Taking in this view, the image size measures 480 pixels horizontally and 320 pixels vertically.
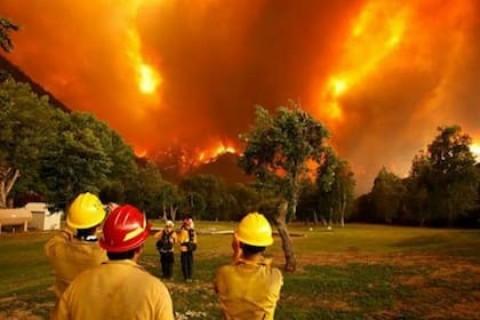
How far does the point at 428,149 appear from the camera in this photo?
3565 inches

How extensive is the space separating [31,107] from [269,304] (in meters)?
67.8

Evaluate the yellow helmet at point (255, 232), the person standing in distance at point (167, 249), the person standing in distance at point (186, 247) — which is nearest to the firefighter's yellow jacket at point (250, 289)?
the yellow helmet at point (255, 232)

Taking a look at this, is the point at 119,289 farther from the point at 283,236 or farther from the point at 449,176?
the point at 449,176

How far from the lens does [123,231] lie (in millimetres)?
4426

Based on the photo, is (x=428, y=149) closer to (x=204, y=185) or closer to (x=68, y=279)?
(x=204, y=185)

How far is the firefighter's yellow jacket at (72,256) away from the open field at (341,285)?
918 centimetres

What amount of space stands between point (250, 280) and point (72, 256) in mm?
3149

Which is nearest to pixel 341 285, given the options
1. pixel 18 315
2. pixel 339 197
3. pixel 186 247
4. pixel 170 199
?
pixel 186 247

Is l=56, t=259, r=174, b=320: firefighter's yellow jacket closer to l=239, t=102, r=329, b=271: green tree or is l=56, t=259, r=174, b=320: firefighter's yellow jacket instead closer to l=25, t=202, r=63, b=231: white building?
l=239, t=102, r=329, b=271: green tree

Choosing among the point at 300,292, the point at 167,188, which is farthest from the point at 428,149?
the point at 300,292

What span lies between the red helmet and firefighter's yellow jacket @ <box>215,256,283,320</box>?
1875 millimetres

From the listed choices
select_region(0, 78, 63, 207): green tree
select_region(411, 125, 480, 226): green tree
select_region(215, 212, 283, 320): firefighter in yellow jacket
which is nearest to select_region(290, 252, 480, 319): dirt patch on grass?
select_region(215, 212, 283, 320): firefighter in yellow jacket

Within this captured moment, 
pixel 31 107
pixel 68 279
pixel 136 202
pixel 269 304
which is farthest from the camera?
pixel 136 202

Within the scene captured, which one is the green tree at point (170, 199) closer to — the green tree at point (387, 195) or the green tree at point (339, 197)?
the green tree at point (339, 197)
